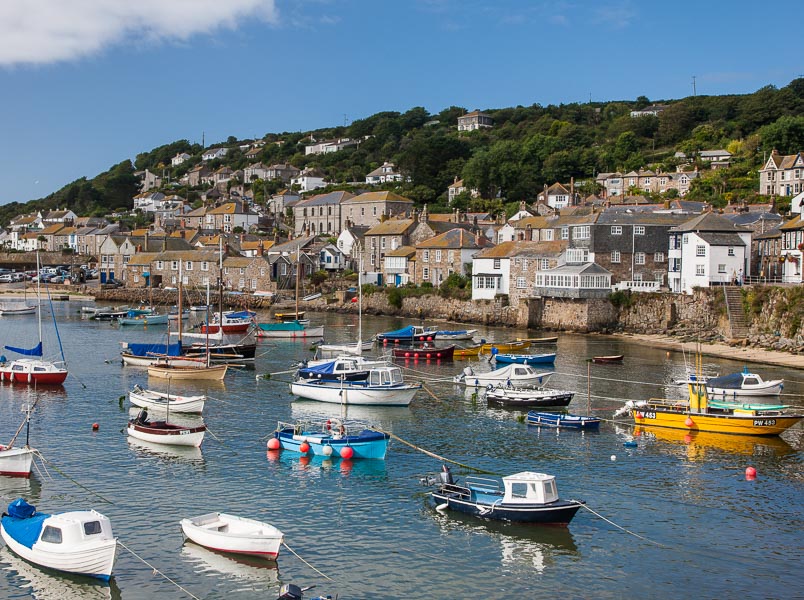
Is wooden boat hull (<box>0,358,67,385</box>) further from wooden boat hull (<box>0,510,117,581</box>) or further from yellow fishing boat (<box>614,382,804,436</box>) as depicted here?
yellow fishing boat (<box>614,382,804,436</box>)

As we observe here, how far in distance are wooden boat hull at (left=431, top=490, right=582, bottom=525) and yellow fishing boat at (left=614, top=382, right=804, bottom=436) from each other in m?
12.5

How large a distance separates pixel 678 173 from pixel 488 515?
10225cm

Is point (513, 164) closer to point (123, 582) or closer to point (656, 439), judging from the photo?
point (656, 439)

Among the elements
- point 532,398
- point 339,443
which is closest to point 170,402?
point 339,443

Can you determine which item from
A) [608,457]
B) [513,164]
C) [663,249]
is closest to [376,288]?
[663,249]

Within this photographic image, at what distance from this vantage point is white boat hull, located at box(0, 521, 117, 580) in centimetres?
2020

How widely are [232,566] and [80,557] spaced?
141 inches

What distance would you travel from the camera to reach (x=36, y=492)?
26516mm

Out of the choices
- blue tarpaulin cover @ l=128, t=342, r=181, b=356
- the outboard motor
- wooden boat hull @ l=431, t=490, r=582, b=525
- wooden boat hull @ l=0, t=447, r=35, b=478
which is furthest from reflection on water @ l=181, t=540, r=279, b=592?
blue tarpaulin cover @ l=128, t=342, r=181, b=356

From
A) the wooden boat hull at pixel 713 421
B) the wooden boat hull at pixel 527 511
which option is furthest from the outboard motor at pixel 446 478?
the wooden boat hull at pixel 713 421

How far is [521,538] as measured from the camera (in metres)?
23.6

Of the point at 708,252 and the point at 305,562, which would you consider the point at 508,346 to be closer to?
the point at 708,252

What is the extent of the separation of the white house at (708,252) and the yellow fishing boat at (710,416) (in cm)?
3018

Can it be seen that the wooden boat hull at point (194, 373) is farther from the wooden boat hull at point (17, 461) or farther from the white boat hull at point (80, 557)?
the white boat hull at point (80, 557)
